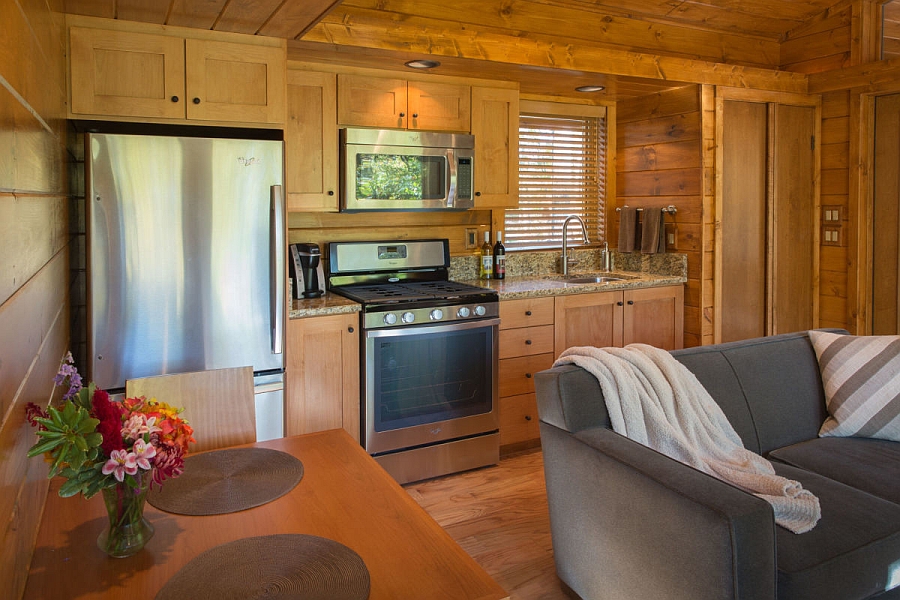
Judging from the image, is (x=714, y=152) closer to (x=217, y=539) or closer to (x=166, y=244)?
(x=166, y=244)

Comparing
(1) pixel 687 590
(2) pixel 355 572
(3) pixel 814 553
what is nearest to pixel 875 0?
(3) pixel 814 553

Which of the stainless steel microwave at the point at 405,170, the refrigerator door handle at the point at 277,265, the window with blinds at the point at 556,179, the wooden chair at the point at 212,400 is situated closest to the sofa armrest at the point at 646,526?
the wooden chair at the point at 212,400

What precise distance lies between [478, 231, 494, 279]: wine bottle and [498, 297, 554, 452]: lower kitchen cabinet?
56 cm

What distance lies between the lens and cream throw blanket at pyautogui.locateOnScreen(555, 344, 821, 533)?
238cm

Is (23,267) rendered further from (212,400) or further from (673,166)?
(673,166)

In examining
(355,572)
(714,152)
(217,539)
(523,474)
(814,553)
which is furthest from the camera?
(714,152)

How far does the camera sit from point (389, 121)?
384 centimetres

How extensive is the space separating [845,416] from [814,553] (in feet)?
3.57

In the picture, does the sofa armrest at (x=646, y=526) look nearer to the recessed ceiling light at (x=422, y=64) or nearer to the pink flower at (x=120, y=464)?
the pink flower at (x=120, y=464)

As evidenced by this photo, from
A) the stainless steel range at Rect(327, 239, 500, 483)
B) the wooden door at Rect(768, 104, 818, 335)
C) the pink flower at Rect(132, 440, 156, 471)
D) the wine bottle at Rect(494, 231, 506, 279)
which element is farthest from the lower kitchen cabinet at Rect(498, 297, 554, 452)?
the pink flower at Rect(132, 440, 156, 471)

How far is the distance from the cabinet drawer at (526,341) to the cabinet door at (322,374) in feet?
2.83

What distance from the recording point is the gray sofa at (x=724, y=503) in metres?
1.80

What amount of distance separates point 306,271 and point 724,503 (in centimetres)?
253

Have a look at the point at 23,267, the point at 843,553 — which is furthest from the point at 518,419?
the point at 23,267
